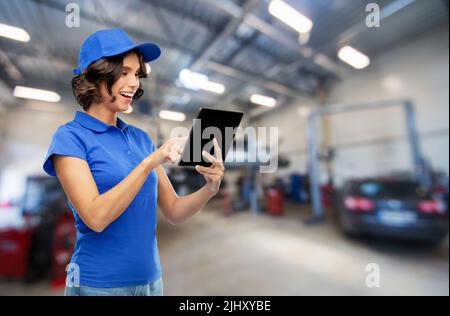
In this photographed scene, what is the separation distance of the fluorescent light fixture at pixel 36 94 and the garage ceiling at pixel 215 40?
1.4 inches

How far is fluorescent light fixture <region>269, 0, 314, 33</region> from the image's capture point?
2.01m

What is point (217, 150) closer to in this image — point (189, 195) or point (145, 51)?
point (189, 195)

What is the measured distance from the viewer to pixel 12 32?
85 centimetres

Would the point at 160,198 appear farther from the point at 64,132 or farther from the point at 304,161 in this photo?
the point at 304,161

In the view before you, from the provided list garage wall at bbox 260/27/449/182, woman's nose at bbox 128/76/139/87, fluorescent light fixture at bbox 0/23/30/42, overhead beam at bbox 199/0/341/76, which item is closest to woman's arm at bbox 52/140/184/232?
woman's nose at bbox 128/76/139/87

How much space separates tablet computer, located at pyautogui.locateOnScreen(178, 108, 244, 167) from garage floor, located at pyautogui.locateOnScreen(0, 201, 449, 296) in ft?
1.88

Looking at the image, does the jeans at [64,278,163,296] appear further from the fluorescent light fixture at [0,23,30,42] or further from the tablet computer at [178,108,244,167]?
the fluorescent light fixture at [0,23,30,42]

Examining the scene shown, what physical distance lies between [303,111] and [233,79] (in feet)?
5.44

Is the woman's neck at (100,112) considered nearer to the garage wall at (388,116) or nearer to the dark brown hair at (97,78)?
the dark brown hair at (97,78)

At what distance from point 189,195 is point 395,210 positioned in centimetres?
234

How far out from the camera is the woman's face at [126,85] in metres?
0.49

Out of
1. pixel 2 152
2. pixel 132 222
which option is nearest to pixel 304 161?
pixel 132 222

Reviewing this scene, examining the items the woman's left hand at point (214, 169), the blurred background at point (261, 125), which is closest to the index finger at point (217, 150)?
the woman's left hand at point (214, 169)

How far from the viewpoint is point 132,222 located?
0.50 meters
